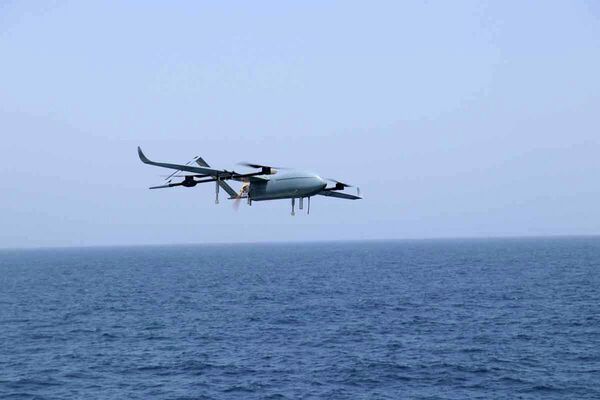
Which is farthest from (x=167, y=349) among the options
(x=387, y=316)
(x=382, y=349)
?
(x=387, y=316)

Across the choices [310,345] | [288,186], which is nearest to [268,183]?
[288,186]

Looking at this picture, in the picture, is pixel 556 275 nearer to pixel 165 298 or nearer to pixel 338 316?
pixel 338 316

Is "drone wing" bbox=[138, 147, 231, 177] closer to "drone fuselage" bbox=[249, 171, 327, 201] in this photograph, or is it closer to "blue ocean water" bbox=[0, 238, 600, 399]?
"drone fuselage" bbox=[249, 171, 327, 201]

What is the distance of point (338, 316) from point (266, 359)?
122 ft

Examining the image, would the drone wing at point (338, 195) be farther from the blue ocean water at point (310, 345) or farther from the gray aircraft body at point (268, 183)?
the blue ocean water at point (310, 345)

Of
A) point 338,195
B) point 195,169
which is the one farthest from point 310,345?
point 195,169

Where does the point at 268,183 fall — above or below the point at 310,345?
above

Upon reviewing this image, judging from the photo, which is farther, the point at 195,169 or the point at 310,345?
the point at 310,345

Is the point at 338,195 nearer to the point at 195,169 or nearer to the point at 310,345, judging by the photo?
the point at 195,169

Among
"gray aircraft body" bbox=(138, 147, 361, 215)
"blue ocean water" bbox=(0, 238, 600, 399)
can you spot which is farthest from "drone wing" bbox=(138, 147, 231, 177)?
"blue ocean water" bbox=(0, 238, 600, 399)

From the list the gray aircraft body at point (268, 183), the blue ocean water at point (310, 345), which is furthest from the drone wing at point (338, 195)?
the blue ocean water at point (310, 345)

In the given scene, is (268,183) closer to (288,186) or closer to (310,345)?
(288,186)

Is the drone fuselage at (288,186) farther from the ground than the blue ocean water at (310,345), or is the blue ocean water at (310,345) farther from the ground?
the drone fuselage at (288,186)

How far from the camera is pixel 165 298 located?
513 feet
